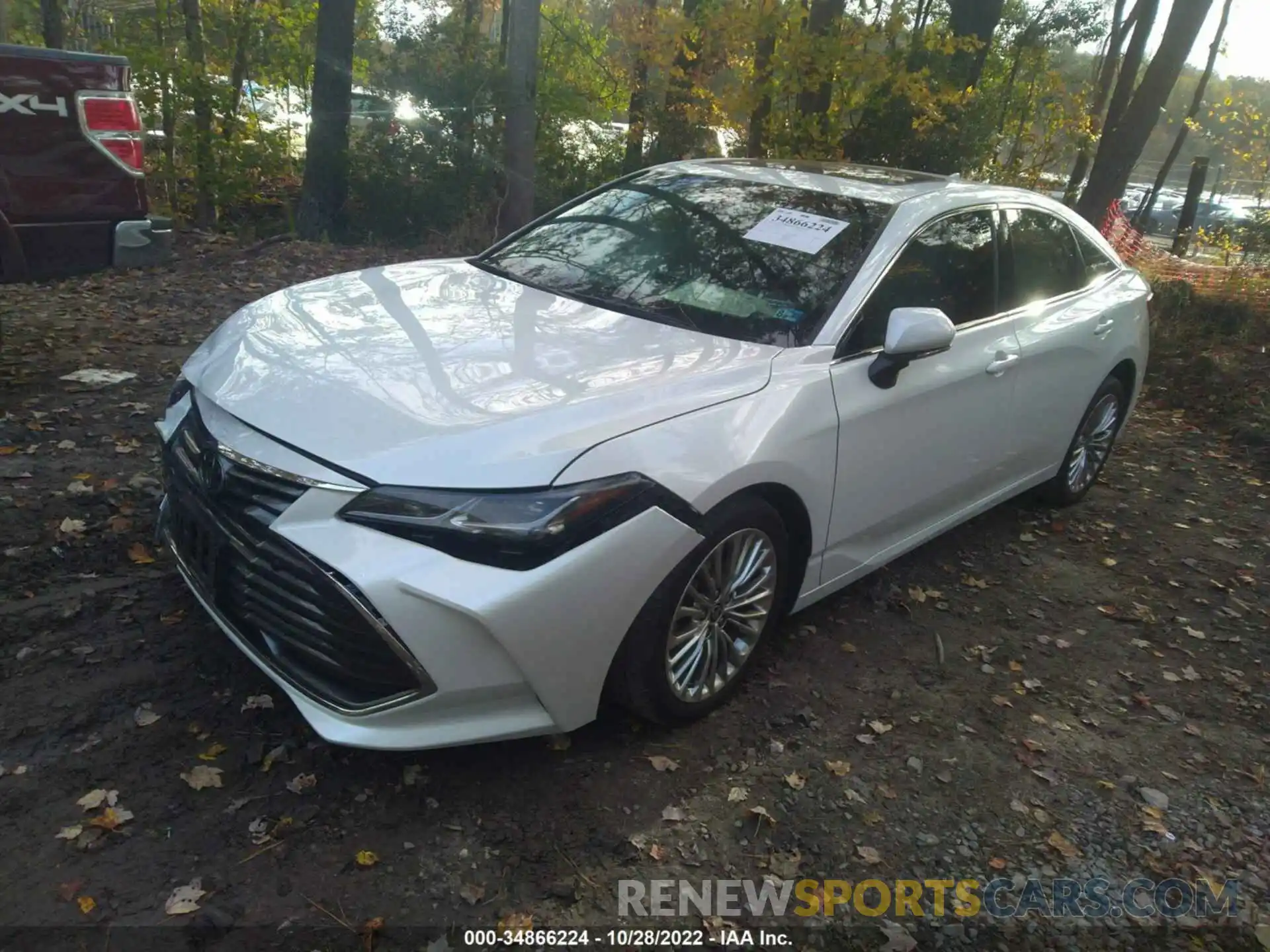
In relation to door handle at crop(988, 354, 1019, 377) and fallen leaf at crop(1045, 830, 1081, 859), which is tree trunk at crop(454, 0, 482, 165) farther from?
fallen leaf at crop(1045, 830, 1081, 859)

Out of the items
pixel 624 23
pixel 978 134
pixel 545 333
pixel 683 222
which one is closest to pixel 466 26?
pixel 624 23

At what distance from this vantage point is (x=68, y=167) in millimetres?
5105

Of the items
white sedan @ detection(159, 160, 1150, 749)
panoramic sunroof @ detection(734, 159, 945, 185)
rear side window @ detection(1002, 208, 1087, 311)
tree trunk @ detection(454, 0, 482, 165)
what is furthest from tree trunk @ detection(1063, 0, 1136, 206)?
white sedan @ detection(159, 160, 1150, 749)

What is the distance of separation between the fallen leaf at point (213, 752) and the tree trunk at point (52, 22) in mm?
9945

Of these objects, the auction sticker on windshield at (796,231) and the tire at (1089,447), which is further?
the tire at (1089,447)

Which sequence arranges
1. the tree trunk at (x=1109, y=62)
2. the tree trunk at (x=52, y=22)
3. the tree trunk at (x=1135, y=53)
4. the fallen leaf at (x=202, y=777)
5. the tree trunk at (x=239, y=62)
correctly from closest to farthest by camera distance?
the fallen leaf at (x=202, y=777), the tree trunk at (x=239, y=62), the tree trunk at (x=52, y=22), the tree trunk at (x=1135, y=53), the tree trunk at (x=1109, y=62)

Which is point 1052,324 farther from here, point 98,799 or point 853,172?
point 98,799

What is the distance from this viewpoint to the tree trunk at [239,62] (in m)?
9.44

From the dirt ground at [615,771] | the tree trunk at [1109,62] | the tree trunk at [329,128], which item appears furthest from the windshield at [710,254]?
the tree trunk at [1109,62]

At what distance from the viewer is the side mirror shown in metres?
3.43

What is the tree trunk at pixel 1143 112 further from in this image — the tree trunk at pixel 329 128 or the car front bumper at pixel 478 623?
the car front bumper at pixel 478 623

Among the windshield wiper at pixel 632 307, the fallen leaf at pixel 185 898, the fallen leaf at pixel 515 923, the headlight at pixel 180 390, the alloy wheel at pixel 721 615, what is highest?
the windshield wiper at pixel 632 307

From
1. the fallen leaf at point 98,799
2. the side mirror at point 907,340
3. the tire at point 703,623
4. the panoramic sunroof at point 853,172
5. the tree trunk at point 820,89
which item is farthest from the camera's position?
the tree trunk at point 820,89

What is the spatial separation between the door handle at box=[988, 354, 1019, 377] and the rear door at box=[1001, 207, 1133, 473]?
0.13 metres
